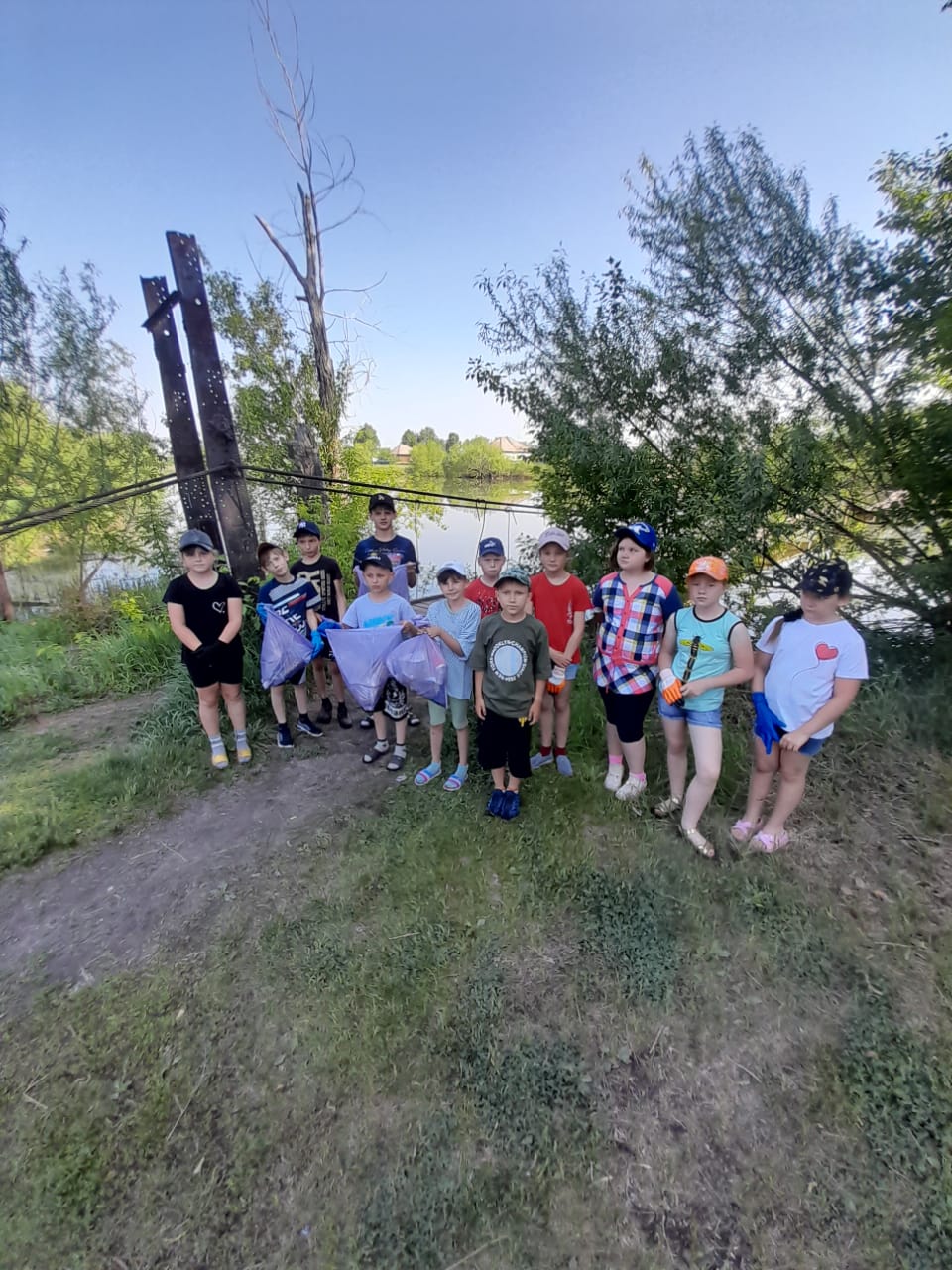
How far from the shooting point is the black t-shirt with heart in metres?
3.29

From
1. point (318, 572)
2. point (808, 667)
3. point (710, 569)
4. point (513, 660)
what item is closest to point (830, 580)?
point (808, 667)

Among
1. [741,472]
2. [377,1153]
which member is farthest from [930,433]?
[377,1153]

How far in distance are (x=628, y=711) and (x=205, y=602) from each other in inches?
102

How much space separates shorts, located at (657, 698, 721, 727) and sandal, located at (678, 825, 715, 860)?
565 millimetres

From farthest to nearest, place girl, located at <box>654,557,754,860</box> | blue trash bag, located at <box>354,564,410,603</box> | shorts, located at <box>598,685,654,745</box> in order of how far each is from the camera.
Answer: blue trash bag, located at <box>354,564,410,603</box> < shorts, located at <box>598,685,654,745</box> < girl, located at <box>654,557,754,860</box>

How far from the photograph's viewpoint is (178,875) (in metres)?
2.73

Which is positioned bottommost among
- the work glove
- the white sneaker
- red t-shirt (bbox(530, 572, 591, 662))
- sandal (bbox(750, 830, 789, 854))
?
sandal (bbox(750, 830, 789, 854))

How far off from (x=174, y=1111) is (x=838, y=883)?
2.88 m

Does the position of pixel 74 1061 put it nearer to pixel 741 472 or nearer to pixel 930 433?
pixel 741 472

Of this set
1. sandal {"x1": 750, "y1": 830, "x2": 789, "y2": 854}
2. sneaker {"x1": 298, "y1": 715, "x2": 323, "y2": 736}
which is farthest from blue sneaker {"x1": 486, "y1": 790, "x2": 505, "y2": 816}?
sneaker {"x1": 298, "y1": 715, "x2": 323, "y2": 736}

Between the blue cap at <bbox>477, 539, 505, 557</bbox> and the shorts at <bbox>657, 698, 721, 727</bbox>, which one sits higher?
the blue cap at <bbox>477, 539, 505, 557</bbox>

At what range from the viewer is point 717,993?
6.81ft

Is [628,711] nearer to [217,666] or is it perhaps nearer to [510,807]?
[510,807]

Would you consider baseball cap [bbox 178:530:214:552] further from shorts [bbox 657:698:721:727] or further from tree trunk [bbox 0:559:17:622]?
tree trunk [bbox 0:559:17:622]
